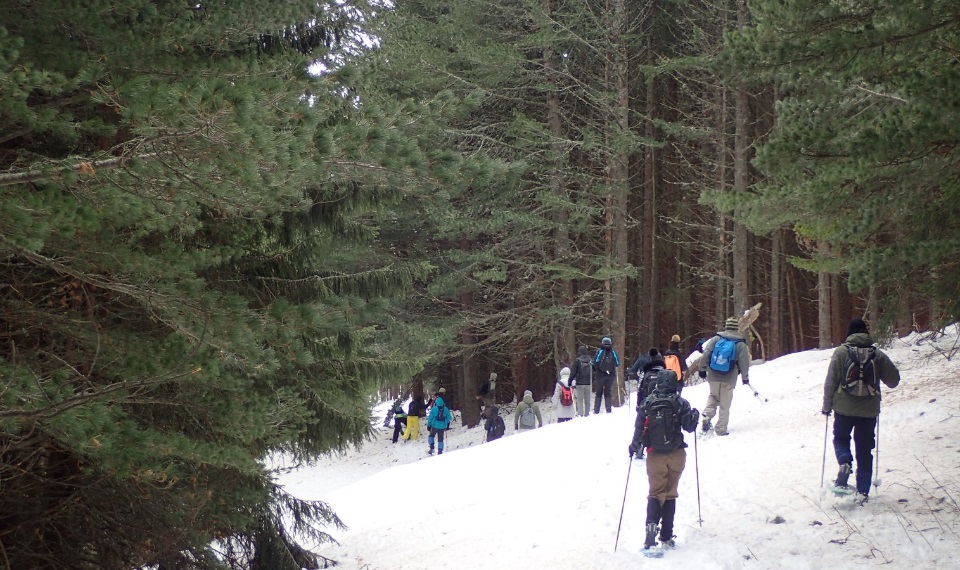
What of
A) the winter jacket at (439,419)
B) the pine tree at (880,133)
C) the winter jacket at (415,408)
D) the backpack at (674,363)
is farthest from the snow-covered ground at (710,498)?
the winter jacket at (415,408)

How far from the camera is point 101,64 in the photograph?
4.88 meters

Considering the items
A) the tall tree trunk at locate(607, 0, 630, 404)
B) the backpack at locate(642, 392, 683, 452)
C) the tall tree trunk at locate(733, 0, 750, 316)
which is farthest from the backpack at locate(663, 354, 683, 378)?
the tall tree trunk at locate(733, 0, 750, 316)

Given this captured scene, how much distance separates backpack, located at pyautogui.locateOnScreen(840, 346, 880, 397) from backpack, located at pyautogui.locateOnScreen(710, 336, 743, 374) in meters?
3.61

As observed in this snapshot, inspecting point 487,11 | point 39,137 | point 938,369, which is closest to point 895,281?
point 39,137

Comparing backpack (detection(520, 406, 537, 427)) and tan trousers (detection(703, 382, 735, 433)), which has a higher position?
tan trousers (detection(703, 382, 735, 433))

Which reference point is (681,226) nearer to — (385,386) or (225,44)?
(385,386)

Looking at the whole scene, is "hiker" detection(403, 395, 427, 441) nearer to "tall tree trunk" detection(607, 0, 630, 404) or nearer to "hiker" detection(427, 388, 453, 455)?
"hiker" detection(427, 388, 453, 455)

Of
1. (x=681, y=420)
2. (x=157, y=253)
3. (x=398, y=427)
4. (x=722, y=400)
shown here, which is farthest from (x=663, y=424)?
(x=398, y=427)

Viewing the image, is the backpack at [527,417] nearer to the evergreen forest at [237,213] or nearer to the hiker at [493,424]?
the hiker at [493,424]

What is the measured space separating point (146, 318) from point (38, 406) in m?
2.03

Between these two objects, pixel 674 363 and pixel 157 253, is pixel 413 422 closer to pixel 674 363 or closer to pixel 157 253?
pixel 674 363

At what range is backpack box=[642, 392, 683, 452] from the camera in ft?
24.5

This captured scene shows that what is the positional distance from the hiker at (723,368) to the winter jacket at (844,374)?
3.42m

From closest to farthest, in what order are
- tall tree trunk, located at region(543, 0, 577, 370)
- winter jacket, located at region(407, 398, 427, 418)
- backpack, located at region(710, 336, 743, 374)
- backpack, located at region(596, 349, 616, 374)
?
backpack, located at region(710, 336, 743, 374)
backpack, located at region(596, 349, 616, 374)
tall tree trunk, located at region(543, 0, 577, 370)
winter jacket, located at region(407, 398, 427, 418)
